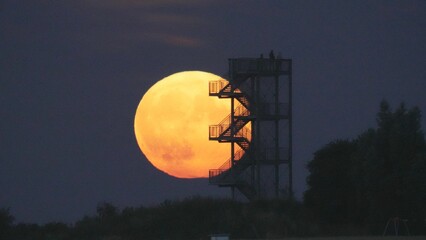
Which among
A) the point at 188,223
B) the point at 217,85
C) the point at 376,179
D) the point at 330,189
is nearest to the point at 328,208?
the point at 330,189

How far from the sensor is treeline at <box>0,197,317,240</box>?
71188 mm

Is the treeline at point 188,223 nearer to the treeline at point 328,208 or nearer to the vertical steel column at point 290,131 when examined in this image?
the treeline at point 328,208

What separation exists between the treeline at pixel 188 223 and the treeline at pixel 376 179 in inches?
79.5

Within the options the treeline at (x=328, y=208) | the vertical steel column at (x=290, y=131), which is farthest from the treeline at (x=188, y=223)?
the vertical steel column at (x=290, y=131)

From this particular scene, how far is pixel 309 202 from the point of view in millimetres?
75625

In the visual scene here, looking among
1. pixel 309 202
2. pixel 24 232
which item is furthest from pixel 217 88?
pixel 24 232

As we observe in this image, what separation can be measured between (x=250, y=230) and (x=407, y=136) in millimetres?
10847

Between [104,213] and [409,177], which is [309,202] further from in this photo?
[104,213]

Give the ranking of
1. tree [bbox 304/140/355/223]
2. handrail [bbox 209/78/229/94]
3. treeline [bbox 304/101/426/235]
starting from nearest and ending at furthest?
1. treeline [bbox 304/101/426/235]
2. tree [bbox 304/140/355/223]
3. handrail [bbox 209/78/229/94]

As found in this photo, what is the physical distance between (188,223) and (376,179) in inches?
453

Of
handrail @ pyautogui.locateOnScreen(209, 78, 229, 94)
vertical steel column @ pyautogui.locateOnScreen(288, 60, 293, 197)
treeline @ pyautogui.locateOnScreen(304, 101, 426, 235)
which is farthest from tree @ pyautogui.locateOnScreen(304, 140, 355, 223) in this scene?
handrail @ pyautogui.locateOnScreen(209, 78, 229, 94)

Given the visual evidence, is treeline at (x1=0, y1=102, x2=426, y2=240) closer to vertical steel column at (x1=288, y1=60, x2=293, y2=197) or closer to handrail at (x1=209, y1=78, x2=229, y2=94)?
vertical steel column at (x1=288, y1=60, x2=293, y2=197)

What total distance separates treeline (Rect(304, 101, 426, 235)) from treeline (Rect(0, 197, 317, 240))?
202 cm

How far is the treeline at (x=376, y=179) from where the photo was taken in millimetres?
69875
